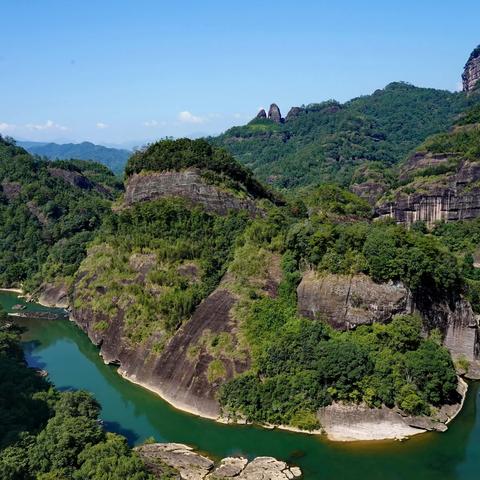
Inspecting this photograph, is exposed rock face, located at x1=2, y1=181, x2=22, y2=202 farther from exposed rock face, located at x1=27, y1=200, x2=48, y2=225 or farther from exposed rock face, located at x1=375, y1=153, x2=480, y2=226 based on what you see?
exposed rock face, located at x1=375, y1=153, x2=480, y2=226

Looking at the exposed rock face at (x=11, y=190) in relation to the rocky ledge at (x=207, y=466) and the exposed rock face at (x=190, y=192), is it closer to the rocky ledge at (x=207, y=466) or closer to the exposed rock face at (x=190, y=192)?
the exposed rock face at (x=190, y=192)

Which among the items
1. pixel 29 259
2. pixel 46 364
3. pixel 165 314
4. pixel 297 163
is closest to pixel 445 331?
pixel 165 314

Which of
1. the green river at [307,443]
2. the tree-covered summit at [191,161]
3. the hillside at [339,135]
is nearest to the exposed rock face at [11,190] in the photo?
the tree-covered summit at [191,161]

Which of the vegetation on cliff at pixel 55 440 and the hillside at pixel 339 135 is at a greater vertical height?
the hillside at pixel 339 135

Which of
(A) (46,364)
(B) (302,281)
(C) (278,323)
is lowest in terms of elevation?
(A) (46,364)

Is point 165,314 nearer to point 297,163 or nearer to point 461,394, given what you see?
point 461,394

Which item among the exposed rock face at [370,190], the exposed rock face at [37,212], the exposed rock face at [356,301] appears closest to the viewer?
the exposed rock face at [356,301]

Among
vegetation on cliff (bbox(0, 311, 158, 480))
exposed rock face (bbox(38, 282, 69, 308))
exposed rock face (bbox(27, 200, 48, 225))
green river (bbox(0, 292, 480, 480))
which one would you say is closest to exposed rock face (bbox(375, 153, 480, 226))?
green river (bbox(0, 292, 480, 480))

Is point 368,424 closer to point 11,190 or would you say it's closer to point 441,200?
point 441,200
